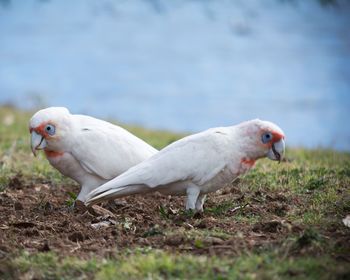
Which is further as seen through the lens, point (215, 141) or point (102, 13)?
point (102, 13)

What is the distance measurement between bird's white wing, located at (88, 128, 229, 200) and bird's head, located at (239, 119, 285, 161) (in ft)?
0.63

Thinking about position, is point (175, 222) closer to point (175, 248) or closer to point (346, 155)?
point (175, 248)

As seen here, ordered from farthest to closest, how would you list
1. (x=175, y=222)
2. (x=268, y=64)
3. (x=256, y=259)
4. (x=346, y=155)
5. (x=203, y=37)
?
(x=203, y=37), (x=268, y=64), (x=346, y=155), (x=175, y=222), (x=256, y=259)

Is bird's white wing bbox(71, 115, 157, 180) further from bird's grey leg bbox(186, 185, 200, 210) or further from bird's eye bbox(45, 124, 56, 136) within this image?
bird's grey leg bbox(186, 185, 200, 210)

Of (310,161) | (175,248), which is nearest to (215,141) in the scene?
(175,248)

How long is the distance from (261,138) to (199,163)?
0.56 meters

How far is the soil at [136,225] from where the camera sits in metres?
5.28

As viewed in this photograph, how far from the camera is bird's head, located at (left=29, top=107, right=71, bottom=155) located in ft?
21.6

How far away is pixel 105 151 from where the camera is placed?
6676 millimetres

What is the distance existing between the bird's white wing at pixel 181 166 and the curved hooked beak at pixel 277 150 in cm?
40

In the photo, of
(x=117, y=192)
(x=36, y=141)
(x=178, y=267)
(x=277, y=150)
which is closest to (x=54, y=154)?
(x=36, y=141)

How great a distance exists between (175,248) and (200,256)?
0.29 metres

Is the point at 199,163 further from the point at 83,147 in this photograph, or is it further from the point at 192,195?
the point at 83,147

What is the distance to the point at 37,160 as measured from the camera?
8992mm
